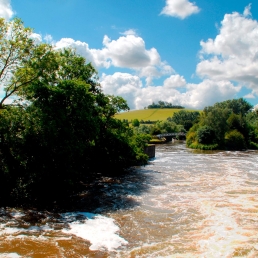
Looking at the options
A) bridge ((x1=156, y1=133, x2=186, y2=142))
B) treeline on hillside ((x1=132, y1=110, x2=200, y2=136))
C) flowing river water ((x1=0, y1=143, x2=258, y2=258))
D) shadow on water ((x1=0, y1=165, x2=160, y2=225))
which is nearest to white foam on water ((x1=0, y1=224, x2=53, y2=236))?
flowing river water ((x1=0, y1=143, x2=258, y2=258))

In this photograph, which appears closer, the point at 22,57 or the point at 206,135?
the point at 22,57

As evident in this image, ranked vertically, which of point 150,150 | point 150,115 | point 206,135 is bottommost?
point 150,150

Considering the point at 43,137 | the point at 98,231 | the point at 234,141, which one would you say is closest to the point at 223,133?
the point at 234,141

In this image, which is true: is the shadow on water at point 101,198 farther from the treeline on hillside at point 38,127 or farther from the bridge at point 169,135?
the bridge at point 169,135

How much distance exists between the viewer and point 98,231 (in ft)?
44.5

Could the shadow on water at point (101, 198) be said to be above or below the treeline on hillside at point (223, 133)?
below

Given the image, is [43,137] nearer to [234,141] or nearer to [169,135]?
[234,141]

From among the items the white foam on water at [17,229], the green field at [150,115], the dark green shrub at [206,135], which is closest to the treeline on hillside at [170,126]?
the green field at [150,115]

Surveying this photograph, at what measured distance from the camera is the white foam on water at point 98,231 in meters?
12.1

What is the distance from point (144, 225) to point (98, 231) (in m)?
2.49

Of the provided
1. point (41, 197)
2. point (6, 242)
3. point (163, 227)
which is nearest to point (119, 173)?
point (41, 197)

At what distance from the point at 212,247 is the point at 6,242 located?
883cm

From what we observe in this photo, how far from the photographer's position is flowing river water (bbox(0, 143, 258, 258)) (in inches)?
451

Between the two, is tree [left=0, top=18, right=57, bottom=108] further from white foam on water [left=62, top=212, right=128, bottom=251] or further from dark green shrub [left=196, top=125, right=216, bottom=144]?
dark green shrub [left=196, top=125, right=216, bottom=144]
